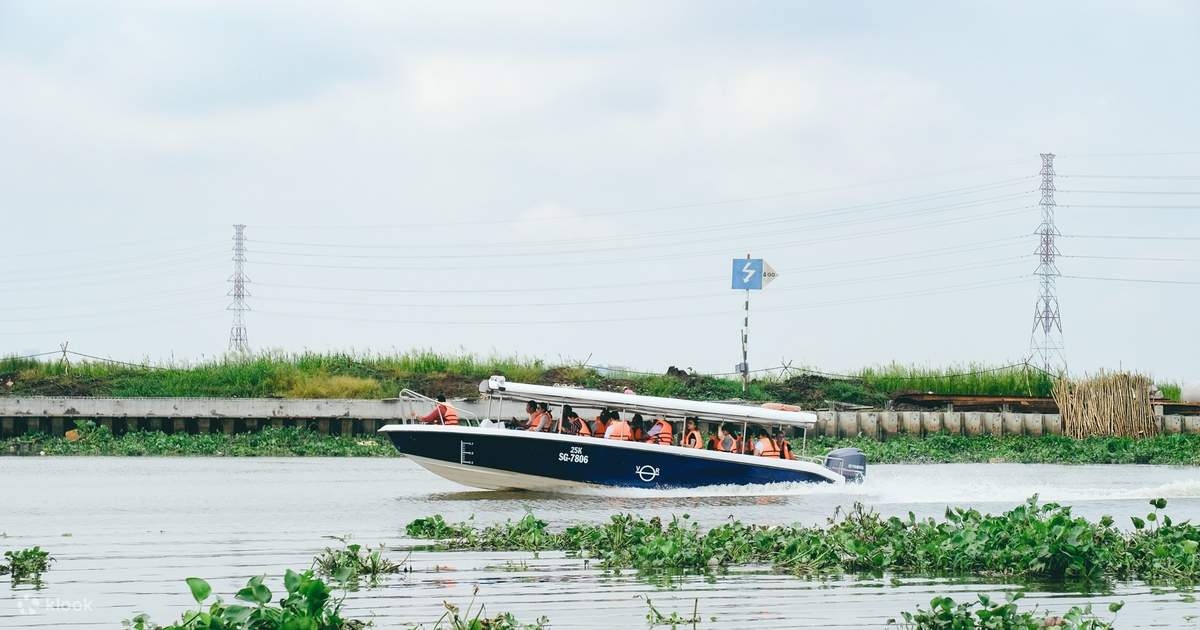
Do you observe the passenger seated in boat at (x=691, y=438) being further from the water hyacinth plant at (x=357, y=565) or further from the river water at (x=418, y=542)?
the water hyacinth plant at (x=357, y=565)

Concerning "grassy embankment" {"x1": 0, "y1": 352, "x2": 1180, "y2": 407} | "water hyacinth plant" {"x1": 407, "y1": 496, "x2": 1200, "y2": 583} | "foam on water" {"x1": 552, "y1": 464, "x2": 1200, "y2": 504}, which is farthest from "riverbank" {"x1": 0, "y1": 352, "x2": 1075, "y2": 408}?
"water hyacinth plant" {"x1": 407, "y1": 496, "x2": 1200, "y2": 583}

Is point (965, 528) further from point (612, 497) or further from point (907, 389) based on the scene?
point (907, 389)

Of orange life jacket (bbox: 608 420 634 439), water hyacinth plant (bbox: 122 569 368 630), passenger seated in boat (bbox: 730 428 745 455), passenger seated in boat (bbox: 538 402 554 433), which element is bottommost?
water hyacinth plant (bbox: 122 569 368 630)

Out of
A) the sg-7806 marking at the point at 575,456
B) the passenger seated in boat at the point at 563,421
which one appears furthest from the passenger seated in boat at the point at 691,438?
the passenger seated in boat at the point at 563,421

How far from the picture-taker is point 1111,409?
47125mm

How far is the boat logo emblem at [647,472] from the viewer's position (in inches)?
1085

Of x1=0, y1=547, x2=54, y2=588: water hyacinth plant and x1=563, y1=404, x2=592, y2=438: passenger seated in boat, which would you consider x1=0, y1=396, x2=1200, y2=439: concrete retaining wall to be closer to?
x1=563, y1=404, x2=592, y2=438: passenger seated in boat

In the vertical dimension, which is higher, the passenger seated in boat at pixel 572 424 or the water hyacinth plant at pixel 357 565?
the passenger seated in boat at pixel 572 424

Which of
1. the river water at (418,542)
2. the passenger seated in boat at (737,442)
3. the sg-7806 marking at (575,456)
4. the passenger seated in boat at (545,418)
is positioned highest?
the passenger seated in boat at (545,418)

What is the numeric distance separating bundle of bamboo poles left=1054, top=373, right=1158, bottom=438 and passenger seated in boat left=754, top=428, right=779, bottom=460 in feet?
69.6

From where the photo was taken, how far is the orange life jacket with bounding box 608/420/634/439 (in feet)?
90.9

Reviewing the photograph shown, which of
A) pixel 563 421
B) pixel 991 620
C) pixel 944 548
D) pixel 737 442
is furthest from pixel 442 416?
pixel 991 620

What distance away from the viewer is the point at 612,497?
27.4 meters

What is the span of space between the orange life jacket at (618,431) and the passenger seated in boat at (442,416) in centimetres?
291
